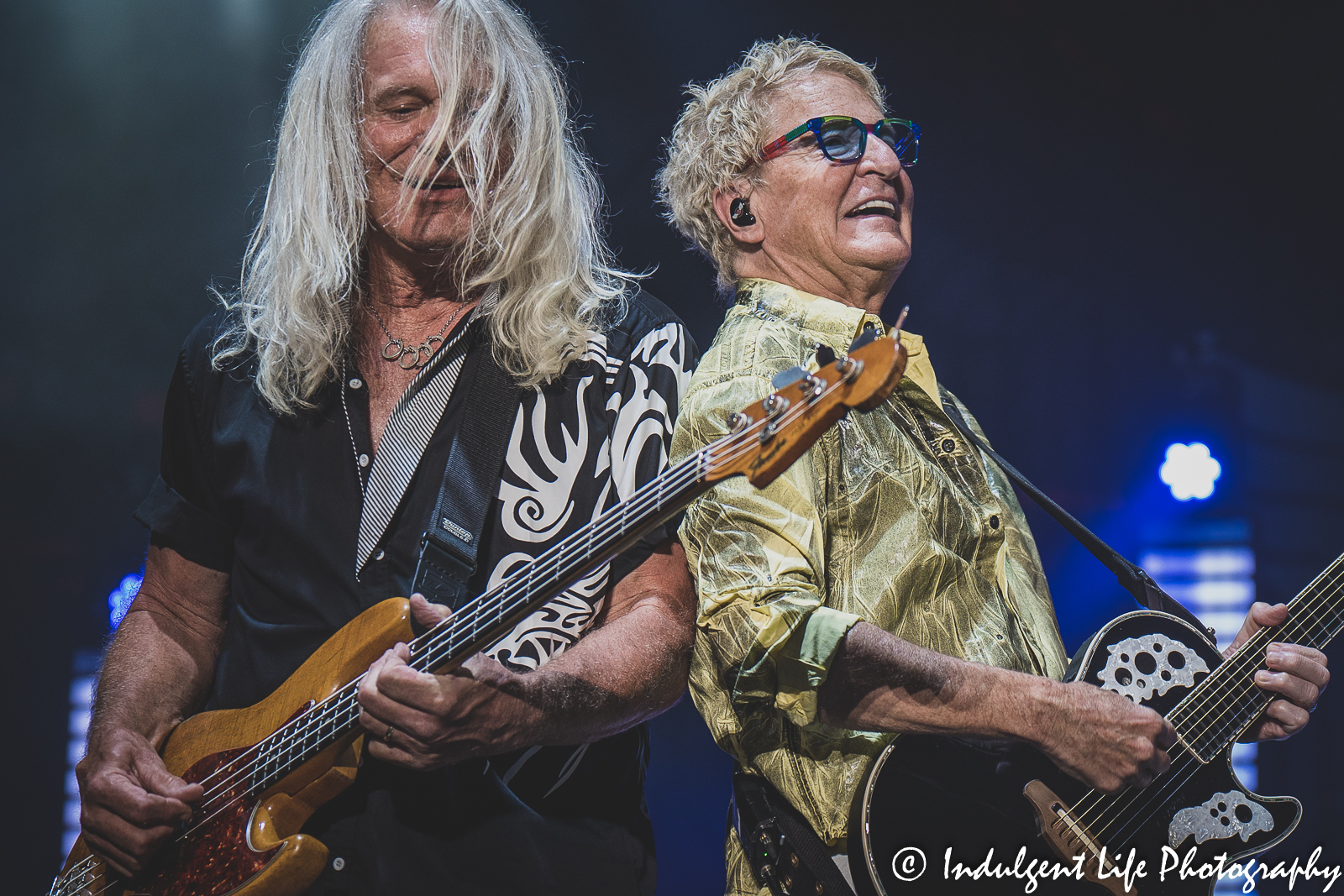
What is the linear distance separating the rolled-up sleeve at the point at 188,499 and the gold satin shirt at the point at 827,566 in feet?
3.67

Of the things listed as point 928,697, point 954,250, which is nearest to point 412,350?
point 928,697

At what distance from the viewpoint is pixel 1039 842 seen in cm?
188

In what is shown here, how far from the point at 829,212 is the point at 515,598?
4.28ft

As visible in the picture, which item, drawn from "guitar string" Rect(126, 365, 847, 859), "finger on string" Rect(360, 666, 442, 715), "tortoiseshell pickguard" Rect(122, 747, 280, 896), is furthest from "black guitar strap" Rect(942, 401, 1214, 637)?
"tortoiseshell pickguard" Rect(122, 747, 280, 896)

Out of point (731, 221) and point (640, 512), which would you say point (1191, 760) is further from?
point (731, 221)

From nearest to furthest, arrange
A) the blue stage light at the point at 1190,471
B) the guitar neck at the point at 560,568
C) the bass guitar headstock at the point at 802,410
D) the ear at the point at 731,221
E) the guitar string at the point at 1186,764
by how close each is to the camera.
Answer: the bass guitar headstock at the point at 802,410 → the guitar neck at the point at 560,568 → the guitar string at the point at 1186,764 → the ear at the point at 731,221 → the blue stage light at the point at 1190,471

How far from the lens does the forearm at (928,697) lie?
70.4 inches

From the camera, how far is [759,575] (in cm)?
182

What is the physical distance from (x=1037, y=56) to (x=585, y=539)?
4.39 meters

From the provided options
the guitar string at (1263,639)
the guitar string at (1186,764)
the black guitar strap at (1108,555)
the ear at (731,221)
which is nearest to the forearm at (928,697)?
the guitar string at (1186,764)

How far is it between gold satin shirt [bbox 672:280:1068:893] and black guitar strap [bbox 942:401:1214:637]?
0.04m

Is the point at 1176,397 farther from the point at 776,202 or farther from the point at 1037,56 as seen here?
the point at 776,202

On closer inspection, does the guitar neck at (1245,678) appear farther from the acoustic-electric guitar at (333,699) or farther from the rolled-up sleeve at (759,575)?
the acoustic-electric guitar at (333,699)

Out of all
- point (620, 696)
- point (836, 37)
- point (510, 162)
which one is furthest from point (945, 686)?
point (836, 37)
